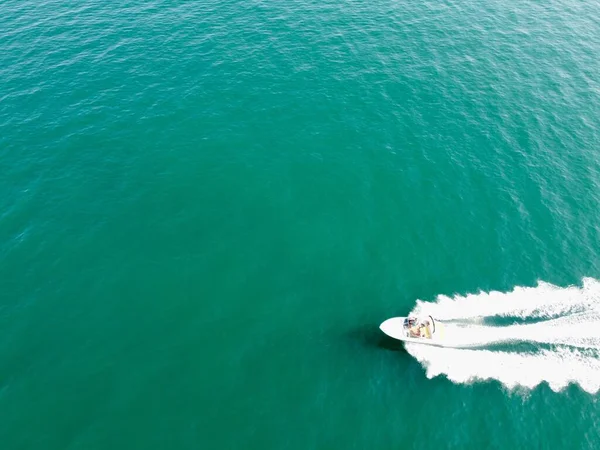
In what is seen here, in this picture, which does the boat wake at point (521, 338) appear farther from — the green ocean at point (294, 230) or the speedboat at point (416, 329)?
the speedboat at point (416, 329)

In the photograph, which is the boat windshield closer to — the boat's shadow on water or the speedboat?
the speedboat

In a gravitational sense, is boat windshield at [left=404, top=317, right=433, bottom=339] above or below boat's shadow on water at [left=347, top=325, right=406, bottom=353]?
above

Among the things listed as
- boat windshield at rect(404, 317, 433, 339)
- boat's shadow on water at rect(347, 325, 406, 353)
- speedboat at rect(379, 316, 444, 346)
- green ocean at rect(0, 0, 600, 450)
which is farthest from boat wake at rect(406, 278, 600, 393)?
boat's shadow on water at rect(347, 325, 406, 353)

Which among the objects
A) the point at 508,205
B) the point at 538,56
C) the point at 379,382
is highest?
the point at 538,56

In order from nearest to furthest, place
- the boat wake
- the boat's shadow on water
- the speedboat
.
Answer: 1. the boat wake
2. the speedboat
3. the boat's shadow on water

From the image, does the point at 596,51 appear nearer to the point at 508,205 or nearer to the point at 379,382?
the point at 508,205

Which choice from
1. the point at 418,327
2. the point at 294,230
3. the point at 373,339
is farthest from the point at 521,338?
the point at 294,230

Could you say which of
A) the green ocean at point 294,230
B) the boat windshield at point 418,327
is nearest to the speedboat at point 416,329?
the boat windshield at point 418,327

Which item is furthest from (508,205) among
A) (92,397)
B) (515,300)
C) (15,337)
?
(15,337)
